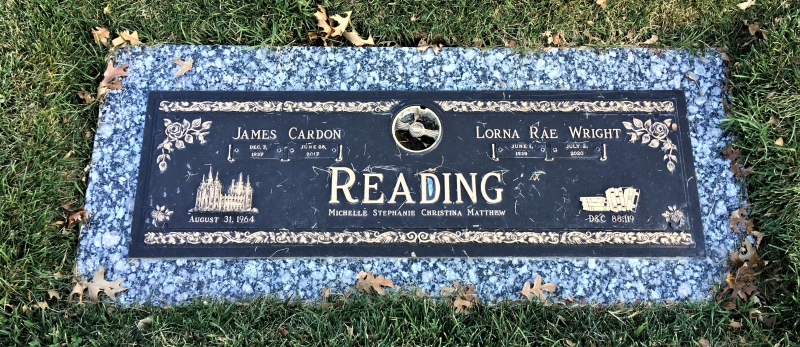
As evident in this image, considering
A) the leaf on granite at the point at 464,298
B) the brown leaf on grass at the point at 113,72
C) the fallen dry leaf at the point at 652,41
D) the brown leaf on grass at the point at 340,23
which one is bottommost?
the leaf on granite at the point at 464,298

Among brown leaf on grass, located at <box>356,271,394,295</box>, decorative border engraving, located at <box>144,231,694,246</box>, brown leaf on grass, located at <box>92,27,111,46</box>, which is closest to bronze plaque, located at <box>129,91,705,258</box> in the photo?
decorative border engraving, located at <box>144,231,694,246</box>

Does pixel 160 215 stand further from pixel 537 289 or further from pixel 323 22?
pixel 537 289

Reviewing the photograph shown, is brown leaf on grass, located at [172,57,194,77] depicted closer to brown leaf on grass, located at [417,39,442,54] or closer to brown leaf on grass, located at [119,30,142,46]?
brown leaf on grass, located at [119,30,142,46]

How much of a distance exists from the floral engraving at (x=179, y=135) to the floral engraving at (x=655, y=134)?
2353mm

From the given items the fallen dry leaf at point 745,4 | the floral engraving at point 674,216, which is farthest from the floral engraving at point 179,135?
the fallen dry leaf at point 745,4

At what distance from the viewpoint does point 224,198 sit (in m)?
2.96

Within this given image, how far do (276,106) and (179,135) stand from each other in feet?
1.82

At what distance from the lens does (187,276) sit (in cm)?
289

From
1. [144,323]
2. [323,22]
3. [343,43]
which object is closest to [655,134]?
[343,43]

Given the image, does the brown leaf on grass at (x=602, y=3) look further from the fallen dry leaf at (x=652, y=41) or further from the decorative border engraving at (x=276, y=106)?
the decorative border engraving at (x=276, y=106)

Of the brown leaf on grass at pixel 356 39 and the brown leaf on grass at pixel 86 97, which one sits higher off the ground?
the brown leaf on grass at pixel 356 39

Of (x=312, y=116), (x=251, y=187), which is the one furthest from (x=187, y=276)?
(x=312, y=116)

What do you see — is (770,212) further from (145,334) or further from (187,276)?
(145,334)

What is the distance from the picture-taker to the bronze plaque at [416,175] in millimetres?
2914
